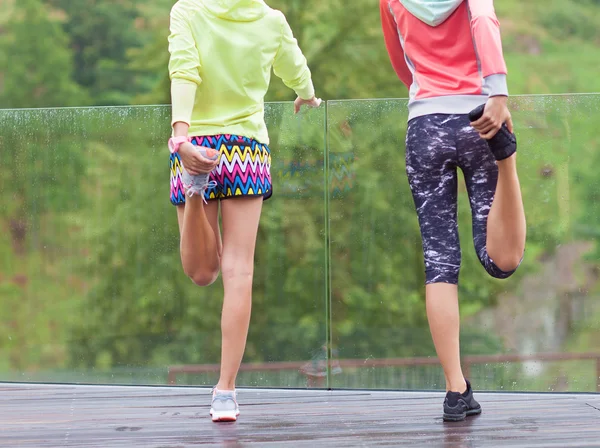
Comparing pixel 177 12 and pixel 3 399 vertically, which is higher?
pixel 177 12

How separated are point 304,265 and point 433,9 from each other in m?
1.23

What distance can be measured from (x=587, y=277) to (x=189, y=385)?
151cm

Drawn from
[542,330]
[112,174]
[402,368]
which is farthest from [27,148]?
[542,330]

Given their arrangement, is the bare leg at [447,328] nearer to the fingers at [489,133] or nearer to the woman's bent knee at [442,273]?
the woman's bent knee at [442,273]

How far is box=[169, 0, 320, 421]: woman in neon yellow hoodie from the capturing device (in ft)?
8.02

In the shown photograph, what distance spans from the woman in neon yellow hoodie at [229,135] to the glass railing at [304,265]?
732 millimetres

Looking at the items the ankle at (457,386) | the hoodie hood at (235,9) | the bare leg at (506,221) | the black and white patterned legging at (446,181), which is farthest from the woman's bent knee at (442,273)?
the hoodie hood at (235,9)

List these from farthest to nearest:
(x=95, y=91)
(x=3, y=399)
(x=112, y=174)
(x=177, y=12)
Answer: (x=95, y=91) → (x=112, y=174) → (x=3, y=399) → (x=177, y=12)

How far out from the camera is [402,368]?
318 centimetres

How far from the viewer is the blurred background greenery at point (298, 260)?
3.16m

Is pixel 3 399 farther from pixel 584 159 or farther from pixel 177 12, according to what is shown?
pixel 584 159

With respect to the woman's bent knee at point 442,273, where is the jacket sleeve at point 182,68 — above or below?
above

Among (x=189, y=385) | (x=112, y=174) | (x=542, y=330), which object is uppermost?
(x=112, y=174)

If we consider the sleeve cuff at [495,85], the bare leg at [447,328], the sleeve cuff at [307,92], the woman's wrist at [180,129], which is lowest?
the bare leg at [447,328]
